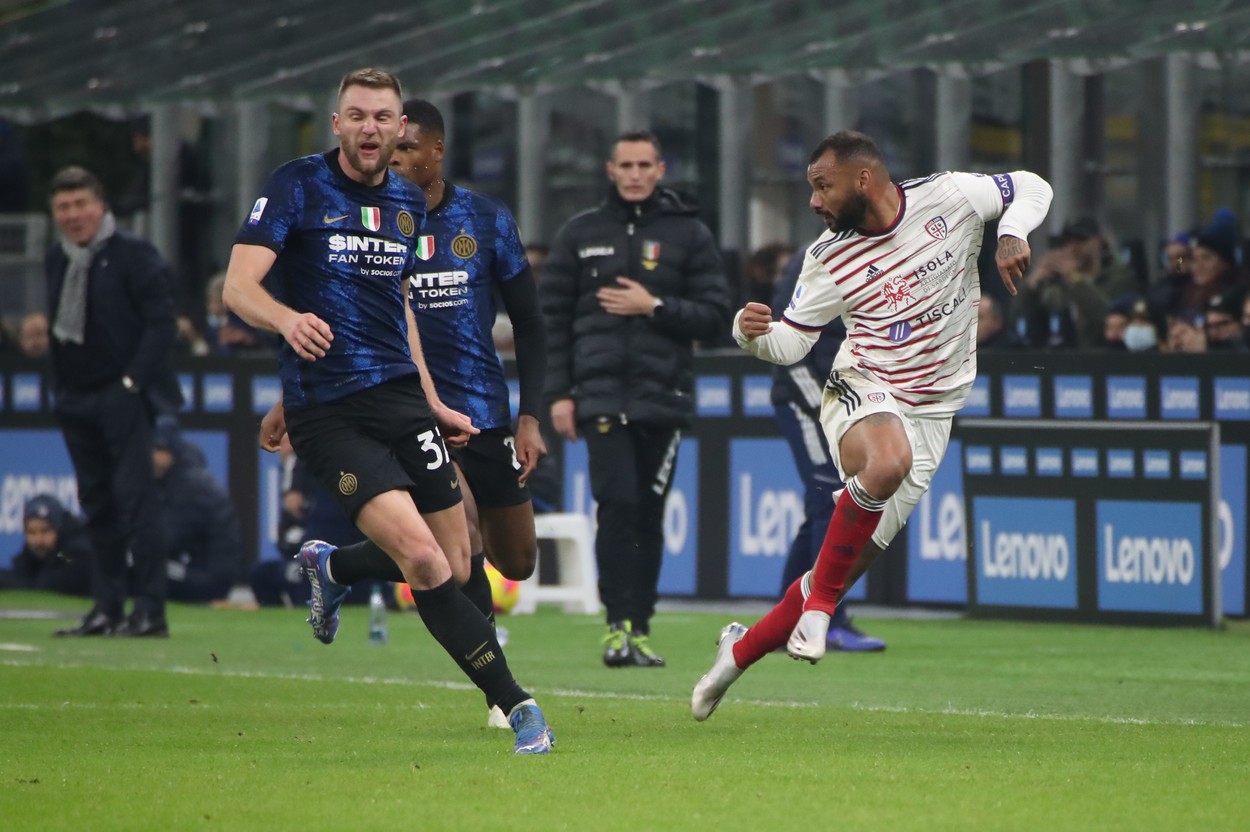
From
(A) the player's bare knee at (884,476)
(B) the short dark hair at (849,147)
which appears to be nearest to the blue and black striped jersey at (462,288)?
(B) the short dark hair at (849,147)

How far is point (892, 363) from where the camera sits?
8297 mm

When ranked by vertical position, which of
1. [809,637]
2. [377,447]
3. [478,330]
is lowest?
[809,637]

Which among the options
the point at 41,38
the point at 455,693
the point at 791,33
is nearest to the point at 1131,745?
the point at 455,693

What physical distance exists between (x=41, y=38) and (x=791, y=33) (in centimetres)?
898

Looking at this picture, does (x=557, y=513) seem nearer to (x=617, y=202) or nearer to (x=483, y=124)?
(x=617, y=202)

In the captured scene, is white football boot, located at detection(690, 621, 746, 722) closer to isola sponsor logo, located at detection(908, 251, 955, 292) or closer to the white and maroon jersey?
the white and maroon jersey

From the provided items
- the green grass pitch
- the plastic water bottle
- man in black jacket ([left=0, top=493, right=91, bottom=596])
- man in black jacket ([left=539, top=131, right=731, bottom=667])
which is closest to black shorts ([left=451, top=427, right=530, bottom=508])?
the green grass pitch

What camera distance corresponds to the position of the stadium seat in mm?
15055

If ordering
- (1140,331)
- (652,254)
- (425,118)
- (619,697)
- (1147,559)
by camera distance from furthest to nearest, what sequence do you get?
(1140,331)
(1147,559)
(652,254)
(619,697)
(425,118)

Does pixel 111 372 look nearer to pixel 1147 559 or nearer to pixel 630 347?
pixel 630 347

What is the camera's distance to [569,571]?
50.3 feet

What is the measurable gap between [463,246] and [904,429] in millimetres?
1751

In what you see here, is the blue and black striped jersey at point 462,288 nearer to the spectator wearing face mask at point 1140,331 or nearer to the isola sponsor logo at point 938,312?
the isola sponsor logo at point 938,312

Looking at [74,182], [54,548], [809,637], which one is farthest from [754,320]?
[54,548]
